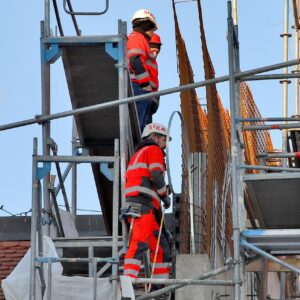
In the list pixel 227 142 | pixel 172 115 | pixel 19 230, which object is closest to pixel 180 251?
pixel 172 115

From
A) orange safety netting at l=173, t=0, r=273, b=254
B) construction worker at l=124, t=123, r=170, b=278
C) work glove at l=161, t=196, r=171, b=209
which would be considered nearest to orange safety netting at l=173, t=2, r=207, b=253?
orange safety netting at l=173, t=0, r=273, b=254

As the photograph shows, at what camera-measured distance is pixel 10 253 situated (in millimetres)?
22406

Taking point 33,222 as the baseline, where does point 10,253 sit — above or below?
above

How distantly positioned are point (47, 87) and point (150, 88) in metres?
1.65

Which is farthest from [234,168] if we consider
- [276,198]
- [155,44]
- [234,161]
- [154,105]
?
[155,44]

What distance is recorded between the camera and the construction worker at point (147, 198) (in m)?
16.2

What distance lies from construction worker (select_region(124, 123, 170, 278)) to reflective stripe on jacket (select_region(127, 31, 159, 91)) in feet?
5.24

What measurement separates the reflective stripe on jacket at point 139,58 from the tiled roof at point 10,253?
15.0ft

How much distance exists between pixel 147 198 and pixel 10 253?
21.2 feet

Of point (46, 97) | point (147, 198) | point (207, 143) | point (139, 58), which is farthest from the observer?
point (207, 143)

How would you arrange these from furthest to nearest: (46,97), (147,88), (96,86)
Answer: (147,88)
(96,86)
(46,97)

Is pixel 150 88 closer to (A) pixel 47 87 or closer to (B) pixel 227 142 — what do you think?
(A) pixel 47 87

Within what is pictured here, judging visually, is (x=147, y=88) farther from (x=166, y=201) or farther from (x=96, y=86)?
(x=166, y=201)

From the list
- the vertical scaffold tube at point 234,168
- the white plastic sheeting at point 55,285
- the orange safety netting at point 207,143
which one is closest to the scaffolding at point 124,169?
the vertical scaffold tube at point 234,168
